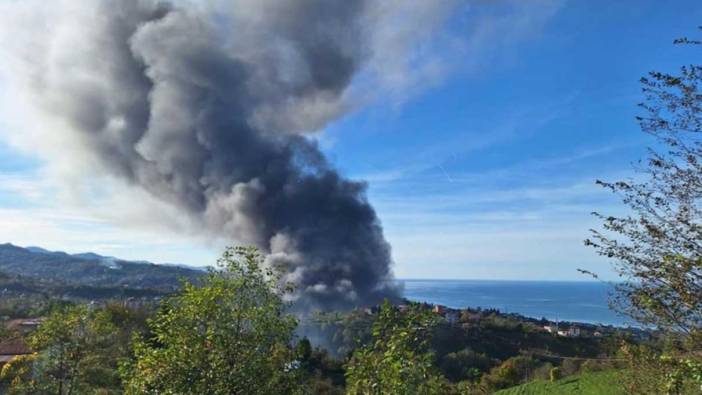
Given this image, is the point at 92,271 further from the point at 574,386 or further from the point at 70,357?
the point at 70,357

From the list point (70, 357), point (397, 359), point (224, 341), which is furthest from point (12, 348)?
point (397, 359)

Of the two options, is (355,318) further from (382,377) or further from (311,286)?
(382,377)

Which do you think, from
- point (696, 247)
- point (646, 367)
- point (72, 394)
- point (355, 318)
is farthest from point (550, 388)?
point (355, 318)

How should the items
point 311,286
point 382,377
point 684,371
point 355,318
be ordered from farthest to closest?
1. point 311,286
2. point 355,318
3. point 382,377
4. point 684,371

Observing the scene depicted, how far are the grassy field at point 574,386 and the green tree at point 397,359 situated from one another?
765 inches

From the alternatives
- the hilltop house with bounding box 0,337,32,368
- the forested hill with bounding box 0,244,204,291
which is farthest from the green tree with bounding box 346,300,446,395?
the forested hill with bounding box 0,244,204,291

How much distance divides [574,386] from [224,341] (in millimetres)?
22438

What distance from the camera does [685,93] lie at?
3676mm

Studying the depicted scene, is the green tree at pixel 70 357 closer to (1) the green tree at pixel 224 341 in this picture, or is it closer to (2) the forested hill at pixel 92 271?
(1) the green tree at pixel 224 341

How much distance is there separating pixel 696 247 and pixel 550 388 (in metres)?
21.8

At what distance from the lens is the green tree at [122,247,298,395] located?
4.34 meters

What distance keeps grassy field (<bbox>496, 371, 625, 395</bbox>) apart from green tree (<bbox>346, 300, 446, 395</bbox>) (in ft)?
63.8

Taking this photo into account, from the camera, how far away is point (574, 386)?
22.3 meters

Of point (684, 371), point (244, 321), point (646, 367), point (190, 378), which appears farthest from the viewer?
point (646, 367)
